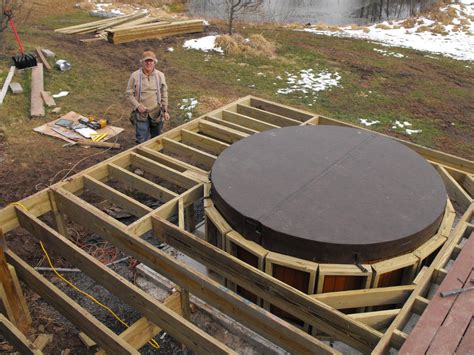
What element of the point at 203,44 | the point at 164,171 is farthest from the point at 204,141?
the point at 203,44

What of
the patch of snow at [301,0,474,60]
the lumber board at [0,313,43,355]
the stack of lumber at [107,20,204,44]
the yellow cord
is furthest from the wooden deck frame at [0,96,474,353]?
the patch of snow at [301,0,474,60]

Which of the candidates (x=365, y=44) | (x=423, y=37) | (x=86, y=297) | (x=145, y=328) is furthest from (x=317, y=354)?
(x=423, y=37)

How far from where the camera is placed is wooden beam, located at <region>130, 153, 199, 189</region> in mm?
5816

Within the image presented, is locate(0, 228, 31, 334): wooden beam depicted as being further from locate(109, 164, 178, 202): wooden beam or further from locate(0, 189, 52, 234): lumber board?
locate(109, 164, 178, 202): wooden beam

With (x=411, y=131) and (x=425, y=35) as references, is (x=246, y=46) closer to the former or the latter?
(x=411, y=131)

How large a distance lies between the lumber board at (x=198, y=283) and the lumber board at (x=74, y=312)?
0.80 meters

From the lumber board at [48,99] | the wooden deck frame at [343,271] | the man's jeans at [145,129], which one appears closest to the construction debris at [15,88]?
the lumber board at [48,99]

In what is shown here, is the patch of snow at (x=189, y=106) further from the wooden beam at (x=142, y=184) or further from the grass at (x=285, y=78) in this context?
the wooden beam at (x=142, y=184)

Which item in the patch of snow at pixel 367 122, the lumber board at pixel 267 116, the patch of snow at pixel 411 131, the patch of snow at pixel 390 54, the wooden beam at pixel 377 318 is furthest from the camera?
the patch of snow at pixel 390 54

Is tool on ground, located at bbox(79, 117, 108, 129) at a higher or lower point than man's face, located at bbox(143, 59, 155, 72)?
lower

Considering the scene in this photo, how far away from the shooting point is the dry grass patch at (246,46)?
15.6 metres

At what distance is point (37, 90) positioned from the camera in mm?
11445

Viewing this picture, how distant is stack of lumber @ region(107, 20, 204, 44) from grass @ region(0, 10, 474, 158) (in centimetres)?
48

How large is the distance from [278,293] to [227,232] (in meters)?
1.09
